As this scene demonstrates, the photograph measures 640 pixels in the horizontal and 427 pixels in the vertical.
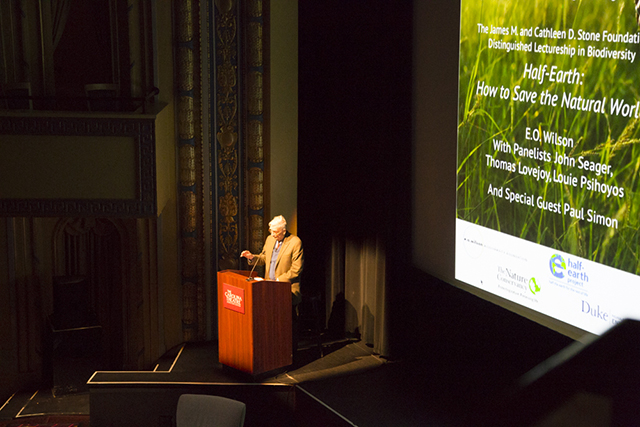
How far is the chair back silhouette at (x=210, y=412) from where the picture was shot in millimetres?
4254

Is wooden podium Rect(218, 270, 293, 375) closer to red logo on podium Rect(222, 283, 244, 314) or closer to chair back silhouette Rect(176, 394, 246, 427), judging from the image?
red logo on podium Rect(222, 283, 244, 314)

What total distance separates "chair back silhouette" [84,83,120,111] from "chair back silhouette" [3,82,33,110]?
529mm

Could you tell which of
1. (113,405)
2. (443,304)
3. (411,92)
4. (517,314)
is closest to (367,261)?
(443,304)

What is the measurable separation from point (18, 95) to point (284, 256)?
293 centimetres

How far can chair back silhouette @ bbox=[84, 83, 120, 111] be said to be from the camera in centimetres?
645

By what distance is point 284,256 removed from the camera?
6312 mm

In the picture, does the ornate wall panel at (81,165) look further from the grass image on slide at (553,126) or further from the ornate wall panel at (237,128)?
the grass image on slide at (553,126)

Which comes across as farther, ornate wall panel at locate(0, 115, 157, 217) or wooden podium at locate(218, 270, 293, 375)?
ornate wall panel at locate(0, 115, 157, 217)

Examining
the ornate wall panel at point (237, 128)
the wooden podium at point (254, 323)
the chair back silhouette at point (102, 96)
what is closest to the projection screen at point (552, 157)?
the wooden podium at point (254, 323)

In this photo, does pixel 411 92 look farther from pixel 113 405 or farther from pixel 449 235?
pixel 113 405

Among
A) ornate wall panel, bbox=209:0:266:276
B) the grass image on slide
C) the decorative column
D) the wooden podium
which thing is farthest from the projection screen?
the decorative column

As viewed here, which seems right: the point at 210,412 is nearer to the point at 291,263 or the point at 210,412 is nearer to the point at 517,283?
the point at 517,283

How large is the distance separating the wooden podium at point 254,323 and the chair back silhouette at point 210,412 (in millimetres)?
1388

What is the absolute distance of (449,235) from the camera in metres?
5.18
